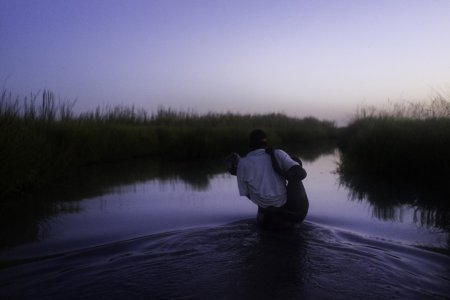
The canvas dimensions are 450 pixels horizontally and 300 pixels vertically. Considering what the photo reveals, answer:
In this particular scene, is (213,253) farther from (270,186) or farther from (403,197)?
(403,197)

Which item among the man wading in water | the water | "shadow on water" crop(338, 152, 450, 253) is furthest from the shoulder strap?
"shadow on water" crop(338, 152, 450, 253)

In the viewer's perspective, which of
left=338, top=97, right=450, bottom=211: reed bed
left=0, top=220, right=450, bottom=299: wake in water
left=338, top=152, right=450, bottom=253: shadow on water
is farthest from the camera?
left=338, top=97, right=450, bottom=211: reed bed

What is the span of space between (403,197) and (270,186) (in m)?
4.18

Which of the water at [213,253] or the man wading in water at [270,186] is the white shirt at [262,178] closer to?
the man wading in water at [270,186]

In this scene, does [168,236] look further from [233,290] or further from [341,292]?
[341,292]

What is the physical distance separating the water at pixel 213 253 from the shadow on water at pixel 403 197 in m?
0.16

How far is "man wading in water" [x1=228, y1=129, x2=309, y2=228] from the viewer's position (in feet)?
19.0

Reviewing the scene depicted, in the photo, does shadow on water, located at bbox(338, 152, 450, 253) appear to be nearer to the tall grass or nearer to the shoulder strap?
the tall grass

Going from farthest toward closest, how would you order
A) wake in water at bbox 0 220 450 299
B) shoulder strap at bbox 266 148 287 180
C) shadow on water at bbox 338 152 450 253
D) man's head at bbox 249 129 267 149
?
shadow on water at bbox 338 152 450 253
man's head at bbox 249 129 267 149
shoulder strap at bbox 266 148 287 180
wake in water at bbox 0 220 450 299

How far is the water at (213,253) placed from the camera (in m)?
4.07

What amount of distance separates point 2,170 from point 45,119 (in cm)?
572

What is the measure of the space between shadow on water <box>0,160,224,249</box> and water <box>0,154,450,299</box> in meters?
0.06

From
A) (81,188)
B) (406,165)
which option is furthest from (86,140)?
(406,165)

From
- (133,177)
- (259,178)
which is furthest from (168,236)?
(133,177)
